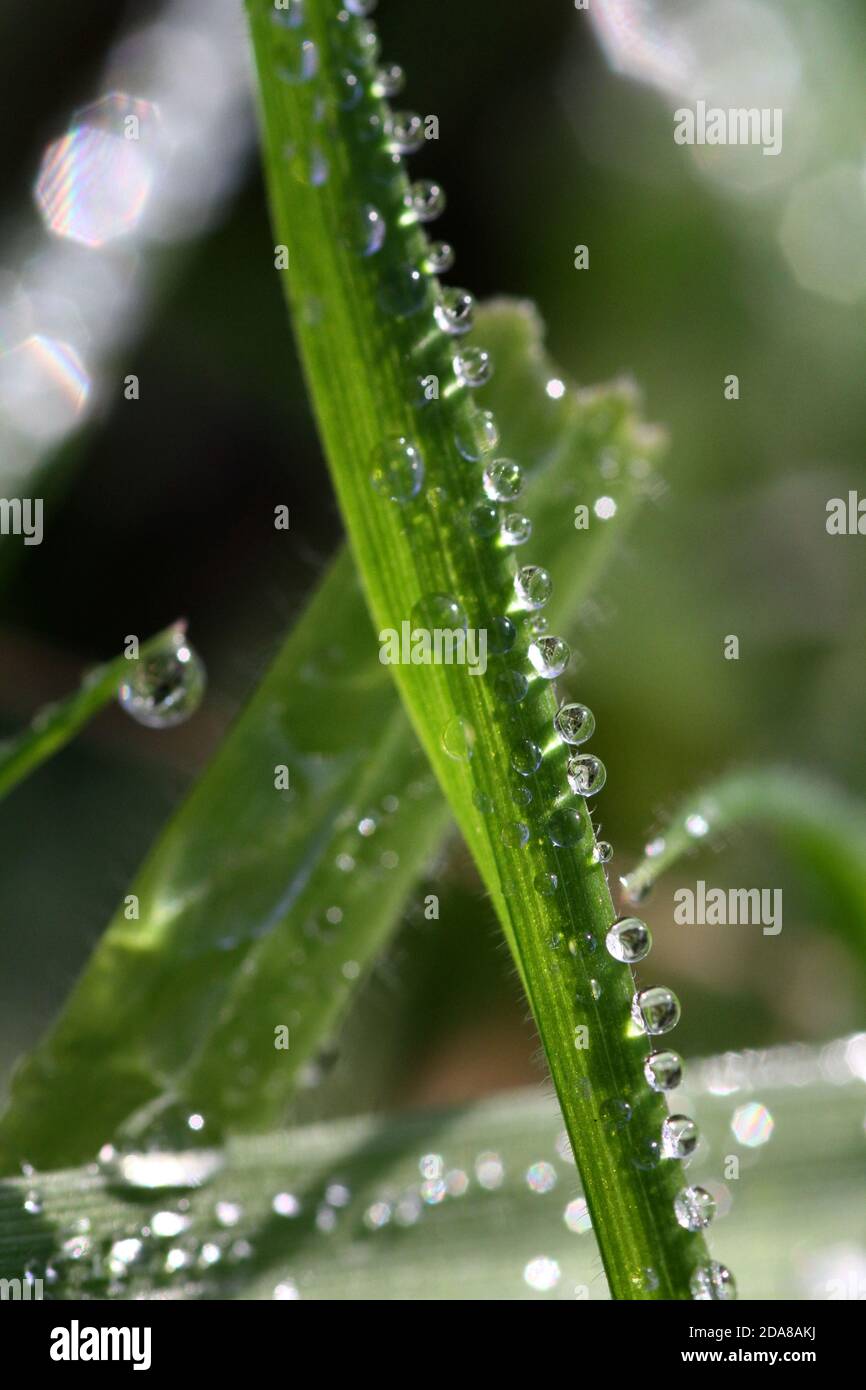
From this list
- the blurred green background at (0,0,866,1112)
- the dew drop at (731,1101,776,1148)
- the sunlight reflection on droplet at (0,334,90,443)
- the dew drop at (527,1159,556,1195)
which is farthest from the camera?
the blurred green background at (0,0,866,1112)

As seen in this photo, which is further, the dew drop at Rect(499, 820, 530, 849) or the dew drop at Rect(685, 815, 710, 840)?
the dew drop at Rect(685, 815, 710, 840)

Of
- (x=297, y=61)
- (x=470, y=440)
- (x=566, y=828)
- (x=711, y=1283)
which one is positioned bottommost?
(x=711, y=1283)

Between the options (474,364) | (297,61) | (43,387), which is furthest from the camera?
(43,387)

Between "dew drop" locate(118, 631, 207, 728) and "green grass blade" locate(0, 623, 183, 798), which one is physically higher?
"dew drop" locate(118, 631, 207, 728)

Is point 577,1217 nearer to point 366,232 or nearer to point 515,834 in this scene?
point 515,834

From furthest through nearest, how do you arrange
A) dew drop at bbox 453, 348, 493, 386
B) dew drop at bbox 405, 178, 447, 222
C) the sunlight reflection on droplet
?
the sunlight reflection on droplet
dew drop at bbox 453, 348, 493, 386
dew drop at bbox 405, 178, 447, 222

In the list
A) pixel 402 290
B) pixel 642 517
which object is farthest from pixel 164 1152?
pixel 642 517

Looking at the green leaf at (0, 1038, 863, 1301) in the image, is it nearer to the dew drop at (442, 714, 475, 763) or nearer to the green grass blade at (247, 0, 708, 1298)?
the green grass blade at (247, 0, 708, 1298)

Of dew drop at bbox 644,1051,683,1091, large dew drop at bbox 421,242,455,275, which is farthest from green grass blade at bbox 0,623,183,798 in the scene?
dew drop at bbox 644,1051,683,1091
